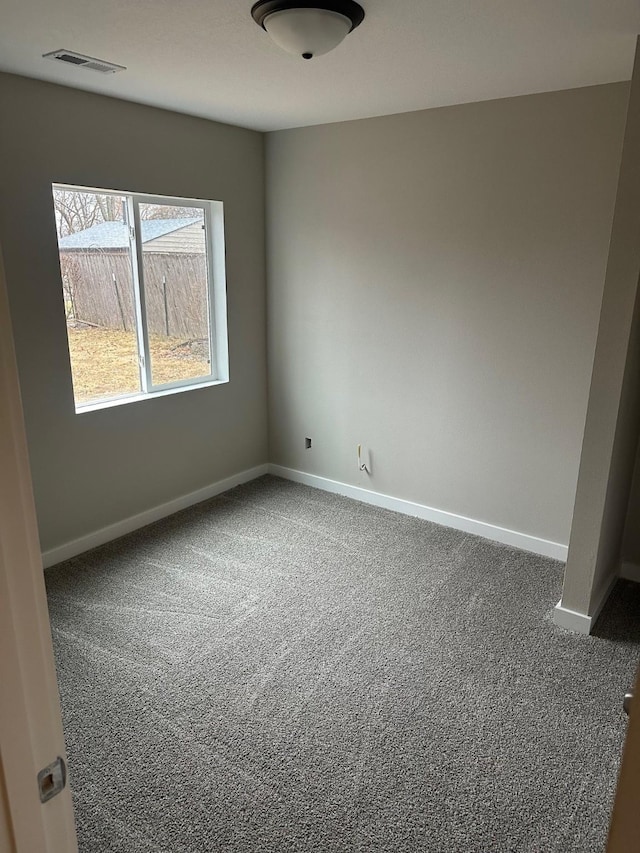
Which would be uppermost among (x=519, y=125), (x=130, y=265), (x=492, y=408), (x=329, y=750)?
(x=519, y=125)

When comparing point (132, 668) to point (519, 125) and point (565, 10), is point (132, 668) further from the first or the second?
point (519, 125)

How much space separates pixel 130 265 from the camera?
11.7 feet

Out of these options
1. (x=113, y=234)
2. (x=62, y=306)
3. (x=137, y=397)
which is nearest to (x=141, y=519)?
(x=137, y=397)

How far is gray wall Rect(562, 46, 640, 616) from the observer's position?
2301 mm

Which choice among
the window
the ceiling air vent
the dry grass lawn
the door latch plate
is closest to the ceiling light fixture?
the ceiling air vent

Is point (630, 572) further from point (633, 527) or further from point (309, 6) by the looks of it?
point (309, 6)

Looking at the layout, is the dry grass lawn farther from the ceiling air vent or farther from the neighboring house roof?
the ceiling air vent

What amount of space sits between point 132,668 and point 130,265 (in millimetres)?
2284

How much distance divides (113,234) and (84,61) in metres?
1.04

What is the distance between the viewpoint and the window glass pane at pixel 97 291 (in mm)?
3217

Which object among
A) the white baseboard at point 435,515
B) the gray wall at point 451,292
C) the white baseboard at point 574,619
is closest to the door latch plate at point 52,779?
the white baseboard at point 574,619

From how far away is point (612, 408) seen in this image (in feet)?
8.19

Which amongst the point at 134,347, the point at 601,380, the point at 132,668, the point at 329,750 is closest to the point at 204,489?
the point at 134,347

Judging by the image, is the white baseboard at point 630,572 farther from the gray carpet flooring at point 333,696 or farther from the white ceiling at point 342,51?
the white ceiling at point 342,51
